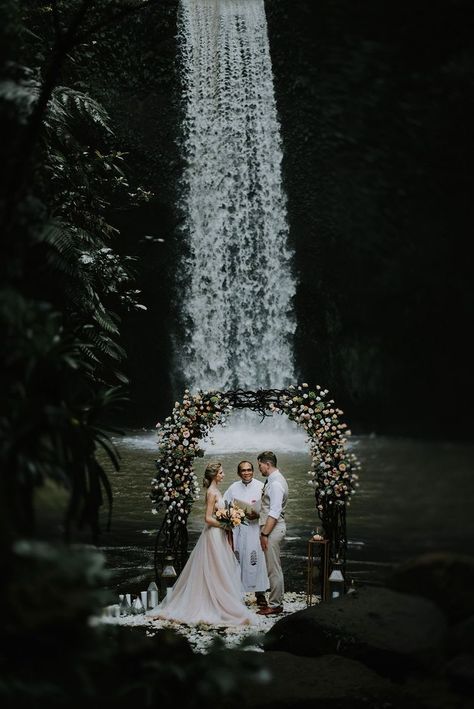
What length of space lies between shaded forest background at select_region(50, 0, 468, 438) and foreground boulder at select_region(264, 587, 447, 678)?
282 inches

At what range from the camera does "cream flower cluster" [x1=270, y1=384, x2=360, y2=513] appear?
8883 millimetres

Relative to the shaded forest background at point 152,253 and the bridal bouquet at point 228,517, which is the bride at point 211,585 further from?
the shaded forest background at point 152,253

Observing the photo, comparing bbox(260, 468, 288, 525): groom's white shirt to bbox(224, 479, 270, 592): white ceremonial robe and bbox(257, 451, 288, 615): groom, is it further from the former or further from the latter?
bbox(224, 479, 270, 592): white ceremonial robe

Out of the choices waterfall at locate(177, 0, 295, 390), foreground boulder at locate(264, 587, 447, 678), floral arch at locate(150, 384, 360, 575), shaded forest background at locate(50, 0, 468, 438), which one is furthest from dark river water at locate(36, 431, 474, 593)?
waterfall at locate(177, 0, 295, 390)

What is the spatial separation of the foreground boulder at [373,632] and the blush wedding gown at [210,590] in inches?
39.3

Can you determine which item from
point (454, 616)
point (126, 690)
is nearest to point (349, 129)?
point (454, 616)

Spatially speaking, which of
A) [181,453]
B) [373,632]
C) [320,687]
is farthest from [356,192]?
[320,687]

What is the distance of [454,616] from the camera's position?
739 centimetres

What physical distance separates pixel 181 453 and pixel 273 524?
134 centimetres

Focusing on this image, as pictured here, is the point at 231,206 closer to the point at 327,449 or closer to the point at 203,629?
the point at 327,449

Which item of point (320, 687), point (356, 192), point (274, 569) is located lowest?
point (320, 687)

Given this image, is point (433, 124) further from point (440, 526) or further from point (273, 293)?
point (440, 526)

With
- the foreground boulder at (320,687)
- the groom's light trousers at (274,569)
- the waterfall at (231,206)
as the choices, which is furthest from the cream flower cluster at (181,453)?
the waterfall at (231,206)

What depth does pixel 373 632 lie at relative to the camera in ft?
20.5
